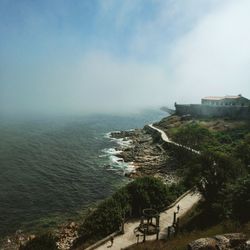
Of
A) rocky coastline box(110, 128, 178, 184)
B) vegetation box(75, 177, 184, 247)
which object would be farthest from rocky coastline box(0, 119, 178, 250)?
vegetation box(75, 177, 184, 247)

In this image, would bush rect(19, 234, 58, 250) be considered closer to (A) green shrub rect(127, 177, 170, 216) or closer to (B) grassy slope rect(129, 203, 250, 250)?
(B) grassy slope rect(129, 203, 250, 250)

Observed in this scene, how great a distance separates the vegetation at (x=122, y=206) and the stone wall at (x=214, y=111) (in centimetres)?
7031

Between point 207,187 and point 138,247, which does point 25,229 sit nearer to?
point 138,247

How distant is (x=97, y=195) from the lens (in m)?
46.5

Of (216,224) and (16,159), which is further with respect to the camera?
(16,159)

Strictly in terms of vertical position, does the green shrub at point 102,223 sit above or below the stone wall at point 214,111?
below

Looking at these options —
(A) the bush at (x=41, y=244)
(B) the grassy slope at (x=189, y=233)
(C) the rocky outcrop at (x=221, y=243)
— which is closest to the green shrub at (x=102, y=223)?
(A) the bush at (x=41, y=244)

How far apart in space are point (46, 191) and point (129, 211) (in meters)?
17.6

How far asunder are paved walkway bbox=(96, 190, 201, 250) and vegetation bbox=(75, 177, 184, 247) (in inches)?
44.8

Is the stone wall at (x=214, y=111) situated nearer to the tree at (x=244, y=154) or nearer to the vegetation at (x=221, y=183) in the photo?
the tree at (x=244, y=154)

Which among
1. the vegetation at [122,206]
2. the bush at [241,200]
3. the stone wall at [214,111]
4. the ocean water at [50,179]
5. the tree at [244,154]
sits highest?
the stone wall at [214,111]

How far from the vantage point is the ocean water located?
38.5 meters

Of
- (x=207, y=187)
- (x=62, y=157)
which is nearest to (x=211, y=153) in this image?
(x=207, y=187)

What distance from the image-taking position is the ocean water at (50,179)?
38531 millimetres
